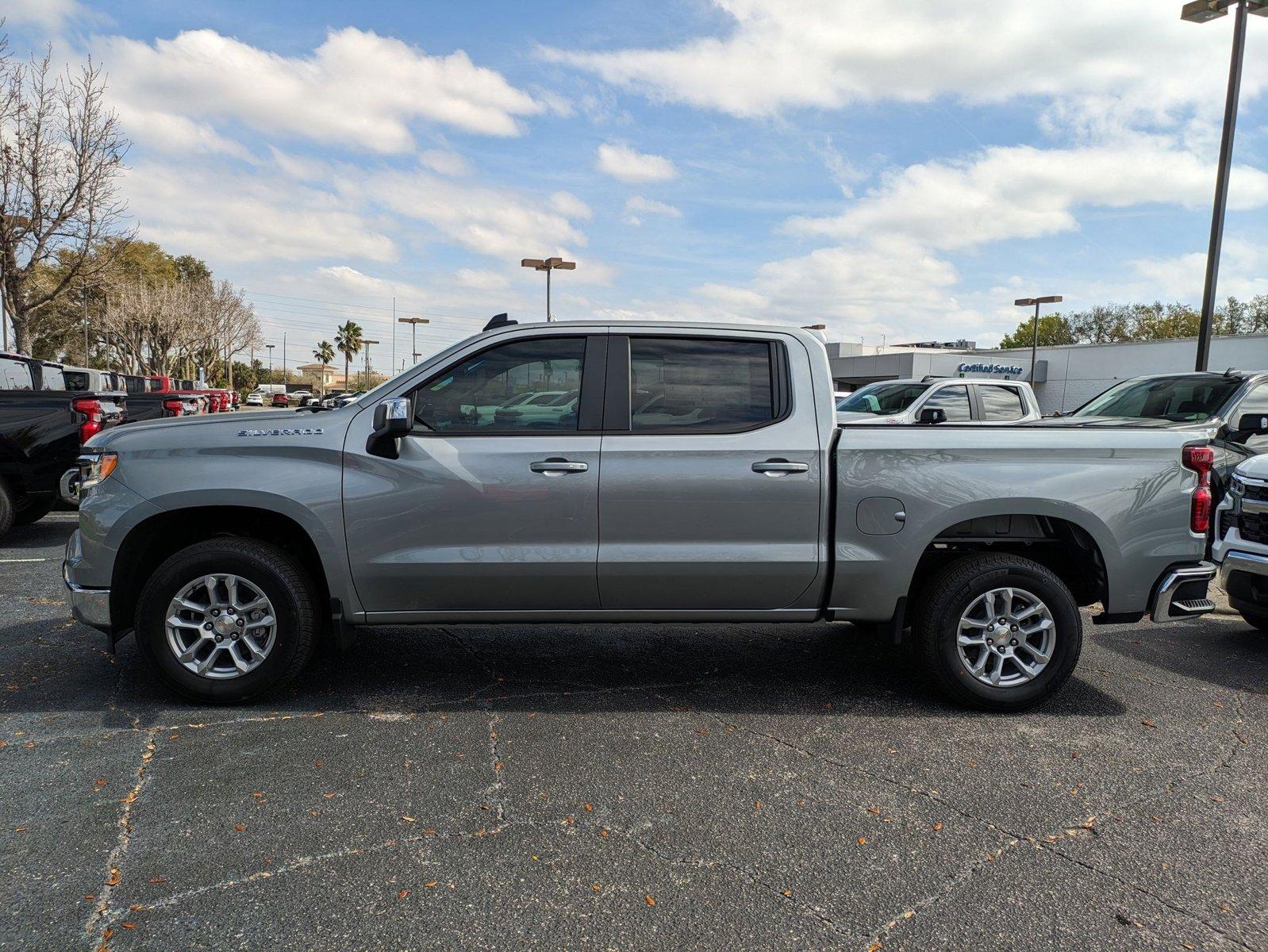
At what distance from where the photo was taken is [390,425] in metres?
4.26

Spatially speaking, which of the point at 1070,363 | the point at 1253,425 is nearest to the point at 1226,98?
the point at 1253,425

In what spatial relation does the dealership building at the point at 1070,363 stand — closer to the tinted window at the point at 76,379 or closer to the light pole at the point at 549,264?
the light pole at the point at 549,264

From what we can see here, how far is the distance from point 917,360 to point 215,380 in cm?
6618

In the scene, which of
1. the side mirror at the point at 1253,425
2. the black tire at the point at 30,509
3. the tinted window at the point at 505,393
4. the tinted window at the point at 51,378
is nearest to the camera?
the tinted window at the point at 505,393

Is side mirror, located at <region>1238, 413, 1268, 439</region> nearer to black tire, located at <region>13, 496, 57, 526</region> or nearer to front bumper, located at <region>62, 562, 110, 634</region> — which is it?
front bumper, located at <region>62, 562, 110, 634</region>

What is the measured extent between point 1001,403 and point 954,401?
64 centimetres

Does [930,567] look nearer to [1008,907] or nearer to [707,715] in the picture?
[707,715]

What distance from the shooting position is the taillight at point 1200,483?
4.50m

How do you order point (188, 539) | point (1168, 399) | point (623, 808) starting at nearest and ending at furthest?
point (623, 808)
point (188, 539)
point (1168, 399)

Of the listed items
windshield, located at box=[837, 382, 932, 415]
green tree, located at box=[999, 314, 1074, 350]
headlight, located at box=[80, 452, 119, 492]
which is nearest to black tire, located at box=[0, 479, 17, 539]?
headlight, located at box=[80, 452, 119, 492]

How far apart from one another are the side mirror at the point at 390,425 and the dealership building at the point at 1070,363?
113ft

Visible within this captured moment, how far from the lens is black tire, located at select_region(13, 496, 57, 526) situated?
8711mm

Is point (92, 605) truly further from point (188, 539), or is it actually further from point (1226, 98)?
point (1226, 98)

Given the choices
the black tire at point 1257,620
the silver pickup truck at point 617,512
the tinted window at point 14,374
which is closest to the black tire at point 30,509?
the tinted window at point 14,374
